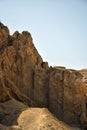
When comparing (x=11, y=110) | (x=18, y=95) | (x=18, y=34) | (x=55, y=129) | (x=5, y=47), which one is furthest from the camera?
(x=18, y=34)

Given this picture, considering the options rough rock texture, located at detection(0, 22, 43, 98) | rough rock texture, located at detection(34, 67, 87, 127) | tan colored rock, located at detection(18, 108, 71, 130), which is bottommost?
tan colored rock, located at detection(18, 108, 71, 130)

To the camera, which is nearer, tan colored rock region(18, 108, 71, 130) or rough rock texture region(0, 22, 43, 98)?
tan colored rock region(18, 108, 71, 130)

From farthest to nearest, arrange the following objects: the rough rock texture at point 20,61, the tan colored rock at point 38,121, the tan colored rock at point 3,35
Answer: the tan colored rock at point 3,35 → the rough rock texture at point 20,61 → the tan colored rock at point 38,121

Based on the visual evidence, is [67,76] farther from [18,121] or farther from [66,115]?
[18,121]

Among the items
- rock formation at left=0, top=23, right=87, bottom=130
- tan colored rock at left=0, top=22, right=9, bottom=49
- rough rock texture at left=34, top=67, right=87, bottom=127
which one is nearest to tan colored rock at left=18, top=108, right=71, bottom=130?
rock formation at left=0, top=23, right=87, bottom=130

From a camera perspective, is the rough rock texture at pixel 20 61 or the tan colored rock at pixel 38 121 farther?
the rough rock texture at pixel 20 61

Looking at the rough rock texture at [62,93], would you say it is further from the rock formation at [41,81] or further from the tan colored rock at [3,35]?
the tan colored rock at [3,35]

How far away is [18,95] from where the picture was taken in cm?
3766

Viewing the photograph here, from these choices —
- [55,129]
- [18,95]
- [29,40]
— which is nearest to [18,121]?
[55,129]

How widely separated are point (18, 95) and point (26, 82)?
18.8 ft

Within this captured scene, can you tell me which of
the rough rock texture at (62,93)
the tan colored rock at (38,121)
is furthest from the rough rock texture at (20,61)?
the tan colored rock at (38,121)

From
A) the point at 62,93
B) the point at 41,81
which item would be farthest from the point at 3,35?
the point at 62,93

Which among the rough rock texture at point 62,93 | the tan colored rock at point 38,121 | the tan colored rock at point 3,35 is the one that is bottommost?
the tan colored rock at point 38,121

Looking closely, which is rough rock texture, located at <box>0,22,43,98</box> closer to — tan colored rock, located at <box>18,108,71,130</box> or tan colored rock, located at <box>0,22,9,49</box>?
tan colored rock, located at <box>0,22,9,49</box>
